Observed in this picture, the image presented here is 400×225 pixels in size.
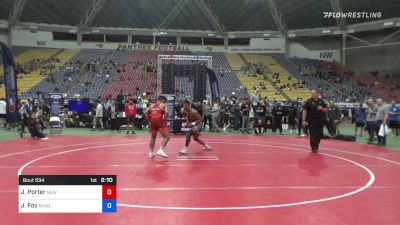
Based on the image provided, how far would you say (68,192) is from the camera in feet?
11.5

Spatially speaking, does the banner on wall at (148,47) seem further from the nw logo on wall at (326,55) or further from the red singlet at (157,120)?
the red singlet at (157,120)

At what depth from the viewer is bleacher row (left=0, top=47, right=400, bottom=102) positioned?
38.2m

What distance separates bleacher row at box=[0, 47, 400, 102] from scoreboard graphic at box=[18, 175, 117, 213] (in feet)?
106

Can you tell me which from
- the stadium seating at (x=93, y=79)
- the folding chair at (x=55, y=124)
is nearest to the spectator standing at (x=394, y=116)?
the folding chair at (x=55, y=124)

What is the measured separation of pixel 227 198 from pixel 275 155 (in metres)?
5.61

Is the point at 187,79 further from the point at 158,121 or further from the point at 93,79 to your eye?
the point at 158,121

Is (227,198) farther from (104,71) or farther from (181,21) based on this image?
(181,21)

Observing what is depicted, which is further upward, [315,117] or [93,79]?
[93,79]

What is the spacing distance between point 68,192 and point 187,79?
3611 cm

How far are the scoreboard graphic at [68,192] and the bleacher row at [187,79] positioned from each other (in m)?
32.4

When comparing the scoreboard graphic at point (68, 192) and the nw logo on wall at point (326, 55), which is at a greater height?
the nw logo on wall at point (326, 55)

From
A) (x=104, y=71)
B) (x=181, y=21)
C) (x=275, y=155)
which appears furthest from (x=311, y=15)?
(x=275, y=155)

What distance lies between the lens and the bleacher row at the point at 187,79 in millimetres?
38219

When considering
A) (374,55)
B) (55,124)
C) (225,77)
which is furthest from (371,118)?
(374,55)
